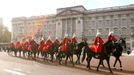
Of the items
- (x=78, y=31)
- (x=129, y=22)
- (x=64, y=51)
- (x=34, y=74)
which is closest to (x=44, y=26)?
(x=78, y=31)

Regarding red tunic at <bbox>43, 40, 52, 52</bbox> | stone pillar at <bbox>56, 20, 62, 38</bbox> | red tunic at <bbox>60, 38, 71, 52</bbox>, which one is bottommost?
stone pillar at <bbox>56, 20, 62, 38</bbox>

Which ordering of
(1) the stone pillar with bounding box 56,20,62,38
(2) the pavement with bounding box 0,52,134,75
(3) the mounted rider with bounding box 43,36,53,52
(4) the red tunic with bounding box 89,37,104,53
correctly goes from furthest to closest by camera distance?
(1) the stone pillar with bounding box 56,20,62,38 < (3) the mounted rider with bounding box 43,36,53,52 < (4) the red tunic with bounding box 89,37,104,53 < (2) the pavement with bounding box 0,52,134,75

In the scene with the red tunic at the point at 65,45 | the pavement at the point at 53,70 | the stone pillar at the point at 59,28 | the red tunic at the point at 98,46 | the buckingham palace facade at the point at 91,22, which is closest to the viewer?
the pavement at the point at 53,70

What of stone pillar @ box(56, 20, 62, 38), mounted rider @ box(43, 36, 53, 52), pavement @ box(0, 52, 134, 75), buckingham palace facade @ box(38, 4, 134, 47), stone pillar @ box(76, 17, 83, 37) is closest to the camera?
Result: pavement @ box(0, 52, 134, 75)

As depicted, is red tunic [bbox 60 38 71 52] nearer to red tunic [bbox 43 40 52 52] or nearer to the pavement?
the pavement

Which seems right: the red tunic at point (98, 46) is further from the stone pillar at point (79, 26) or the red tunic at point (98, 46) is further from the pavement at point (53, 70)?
the stone pillar at point (79, 26)

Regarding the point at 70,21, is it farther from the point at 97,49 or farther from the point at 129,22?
the point at 97,49

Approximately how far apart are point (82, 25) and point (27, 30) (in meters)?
26.9

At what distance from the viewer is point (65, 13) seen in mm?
117250

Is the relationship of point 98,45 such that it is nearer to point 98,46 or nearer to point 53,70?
point 98,46

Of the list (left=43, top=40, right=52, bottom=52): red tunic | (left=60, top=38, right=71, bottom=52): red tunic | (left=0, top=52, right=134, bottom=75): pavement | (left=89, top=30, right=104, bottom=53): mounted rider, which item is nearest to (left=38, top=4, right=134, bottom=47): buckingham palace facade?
(left=43, top=40, right=52, bottom=52): red tunic

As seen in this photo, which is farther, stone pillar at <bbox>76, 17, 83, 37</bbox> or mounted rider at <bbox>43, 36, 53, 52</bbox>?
stone pillar at <bbox>76, 17, 83, 37</bbox>

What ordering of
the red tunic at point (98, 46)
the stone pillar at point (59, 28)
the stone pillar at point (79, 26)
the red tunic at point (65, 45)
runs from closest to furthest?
the red tunic at point (98, 46) → the red tunic at point (65, 45) → the stone pillar at point (79, 26) → the stone pillar at point (59, 28)

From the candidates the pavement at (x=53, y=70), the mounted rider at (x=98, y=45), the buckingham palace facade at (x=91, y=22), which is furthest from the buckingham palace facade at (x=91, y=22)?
the mounted rider at (x=98, y=45)
